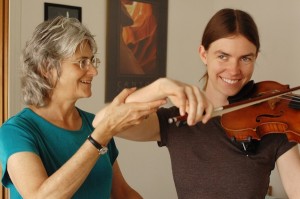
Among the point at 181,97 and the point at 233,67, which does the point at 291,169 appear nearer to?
the point at 233,67

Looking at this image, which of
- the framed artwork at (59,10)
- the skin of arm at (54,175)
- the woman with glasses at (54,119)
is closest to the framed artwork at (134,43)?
the framed artwork at (59,10)

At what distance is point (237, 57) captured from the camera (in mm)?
1130

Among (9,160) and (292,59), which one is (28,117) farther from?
(292,59)

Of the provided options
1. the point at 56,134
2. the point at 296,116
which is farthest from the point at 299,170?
the point at 56,134

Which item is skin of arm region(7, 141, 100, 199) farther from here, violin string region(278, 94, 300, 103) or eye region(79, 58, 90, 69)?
violin string region(278, 94, 300, 103)

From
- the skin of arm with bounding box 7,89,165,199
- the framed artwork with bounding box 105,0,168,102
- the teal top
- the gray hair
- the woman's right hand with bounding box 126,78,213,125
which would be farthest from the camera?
the framed artwork with bounding box 105,0,168,102

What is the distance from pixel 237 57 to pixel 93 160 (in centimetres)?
50

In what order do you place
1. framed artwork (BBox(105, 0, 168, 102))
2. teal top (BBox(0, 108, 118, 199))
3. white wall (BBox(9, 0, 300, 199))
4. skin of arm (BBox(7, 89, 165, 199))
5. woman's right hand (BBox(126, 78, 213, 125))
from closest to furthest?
woman's right hand (BBox(126, 78, 213, 125))
skin of arm (BBox(7, 89, 165, 199))
teal top (BBox(0, 108, 118, 199))
white wall (BBox(9, 0, 300, 199))
framed artwork (BBox(105, 0, 168, 102))

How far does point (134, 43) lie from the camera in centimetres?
255

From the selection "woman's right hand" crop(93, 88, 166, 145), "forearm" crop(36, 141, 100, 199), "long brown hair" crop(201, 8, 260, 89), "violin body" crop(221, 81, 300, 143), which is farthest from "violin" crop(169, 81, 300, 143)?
"forearm" crop(36, 141, 100, 199)

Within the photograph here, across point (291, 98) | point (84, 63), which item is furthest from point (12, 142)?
point (291, 98)

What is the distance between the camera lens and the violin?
1.13m

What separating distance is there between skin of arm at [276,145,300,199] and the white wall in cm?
141

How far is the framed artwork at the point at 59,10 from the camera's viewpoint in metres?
2.16
